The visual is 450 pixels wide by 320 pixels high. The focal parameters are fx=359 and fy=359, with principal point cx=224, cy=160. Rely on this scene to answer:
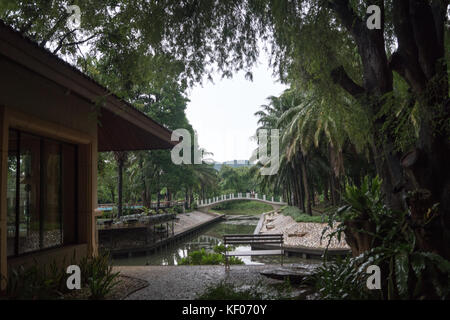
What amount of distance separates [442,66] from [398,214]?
7.44 feet

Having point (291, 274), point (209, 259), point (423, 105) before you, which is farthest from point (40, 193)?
point (423, 105)

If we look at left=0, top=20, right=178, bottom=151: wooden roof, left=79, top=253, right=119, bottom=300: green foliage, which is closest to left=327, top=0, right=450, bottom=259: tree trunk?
left=0, top=20, right=178, bottom=151: wooden roof

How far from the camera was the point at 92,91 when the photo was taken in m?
6.48

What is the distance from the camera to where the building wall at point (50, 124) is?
5238 mm

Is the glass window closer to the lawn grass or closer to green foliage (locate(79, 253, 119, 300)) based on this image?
green foliage (locate(79, 253, 119, 300))

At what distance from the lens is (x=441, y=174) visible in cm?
479

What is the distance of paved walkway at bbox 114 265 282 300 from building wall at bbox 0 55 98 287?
62.2 inches

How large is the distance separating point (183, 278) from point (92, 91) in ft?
14.6

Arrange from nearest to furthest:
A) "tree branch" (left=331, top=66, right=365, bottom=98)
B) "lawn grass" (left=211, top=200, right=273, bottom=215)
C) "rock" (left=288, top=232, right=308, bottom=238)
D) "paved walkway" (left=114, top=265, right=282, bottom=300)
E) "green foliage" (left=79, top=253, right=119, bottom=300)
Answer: "tree branch" (left=331, top=66, right=365, bottom=98) < "green foliage" (left=79, top=253, right=119, bottom=300) < "paved walkway" (left=114, top=265, right=282, bottom=300) < "rock" (left=288, top=232, right=308, bottom=238) < "lawn grass" (left=211, top=200, right=273, bottom=215)

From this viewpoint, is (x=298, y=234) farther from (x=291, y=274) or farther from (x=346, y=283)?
(x=346, y=283)

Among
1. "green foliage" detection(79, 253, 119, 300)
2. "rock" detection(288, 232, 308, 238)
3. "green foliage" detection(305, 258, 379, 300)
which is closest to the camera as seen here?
"green foliage" detection(305, 258, 379, 300)

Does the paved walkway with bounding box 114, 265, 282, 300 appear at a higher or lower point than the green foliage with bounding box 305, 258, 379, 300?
lower

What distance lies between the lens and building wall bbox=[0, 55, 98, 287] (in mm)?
5238

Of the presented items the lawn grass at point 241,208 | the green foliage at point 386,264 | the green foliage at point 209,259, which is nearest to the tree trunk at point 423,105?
the green foliage at point 386,264
